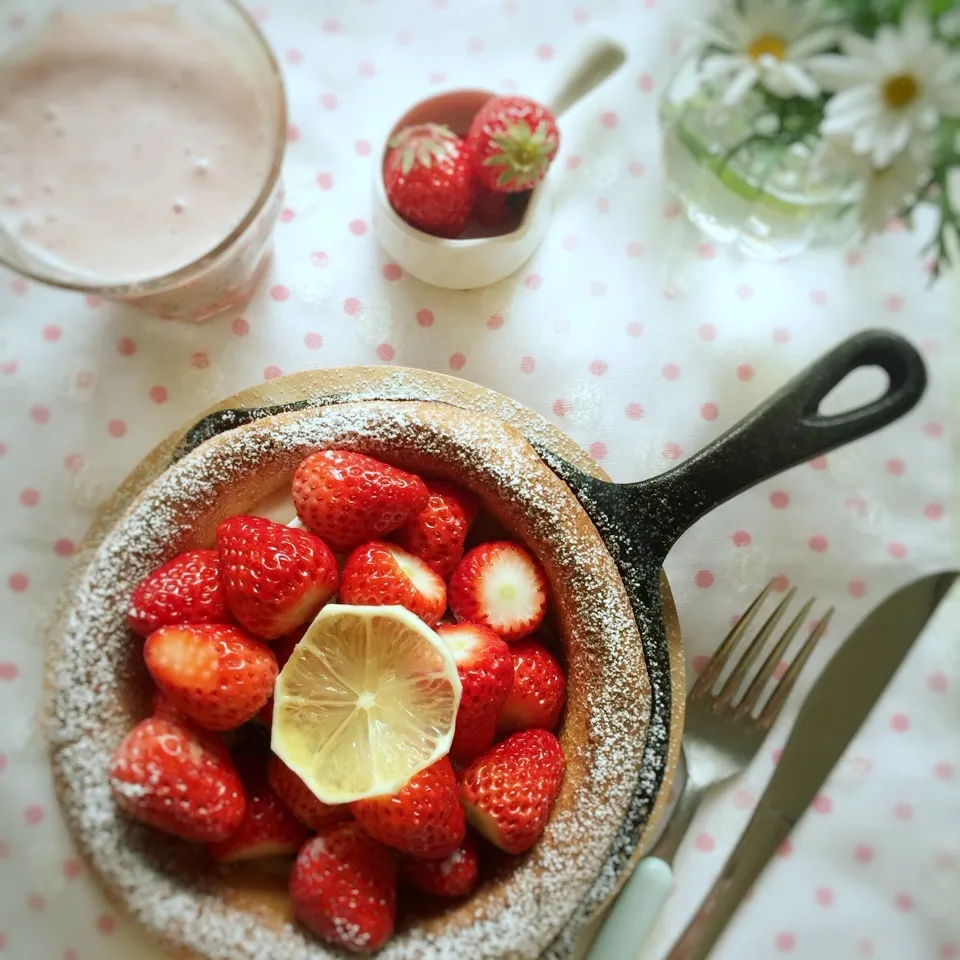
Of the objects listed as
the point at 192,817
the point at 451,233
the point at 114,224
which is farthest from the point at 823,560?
the point at 114,224

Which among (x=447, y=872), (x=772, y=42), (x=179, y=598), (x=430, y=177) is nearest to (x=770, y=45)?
(x=772, y=42)

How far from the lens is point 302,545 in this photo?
3.80ft

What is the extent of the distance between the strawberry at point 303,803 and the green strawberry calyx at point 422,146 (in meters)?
0.88

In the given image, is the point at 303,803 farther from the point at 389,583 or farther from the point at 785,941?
the point at 785,941

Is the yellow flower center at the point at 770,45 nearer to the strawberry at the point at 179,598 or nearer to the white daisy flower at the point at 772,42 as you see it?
the white daisy flower at the point at 772,42

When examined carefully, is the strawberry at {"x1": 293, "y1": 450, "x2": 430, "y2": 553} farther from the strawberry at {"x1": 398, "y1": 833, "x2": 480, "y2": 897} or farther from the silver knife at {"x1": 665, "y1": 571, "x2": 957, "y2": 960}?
the silver knife at {"x1": 665, "y1": 571, "x2": 957, "y2": 960}

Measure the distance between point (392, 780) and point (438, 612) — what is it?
0.23m

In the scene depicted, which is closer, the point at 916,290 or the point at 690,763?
the point at 690,763

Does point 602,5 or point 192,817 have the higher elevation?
point 602,5

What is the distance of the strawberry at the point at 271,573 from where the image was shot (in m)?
1.13

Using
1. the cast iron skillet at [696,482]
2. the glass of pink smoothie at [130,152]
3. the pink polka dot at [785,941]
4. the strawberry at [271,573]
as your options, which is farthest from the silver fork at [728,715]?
the glass of pink smoothie at [130,152]

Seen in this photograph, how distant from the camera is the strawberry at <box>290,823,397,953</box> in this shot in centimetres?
111

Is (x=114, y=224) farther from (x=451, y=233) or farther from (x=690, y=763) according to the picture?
(x=690, y=763)

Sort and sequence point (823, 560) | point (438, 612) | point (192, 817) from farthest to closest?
point (823, 560)
point (438, 612)
point (192, 817)
